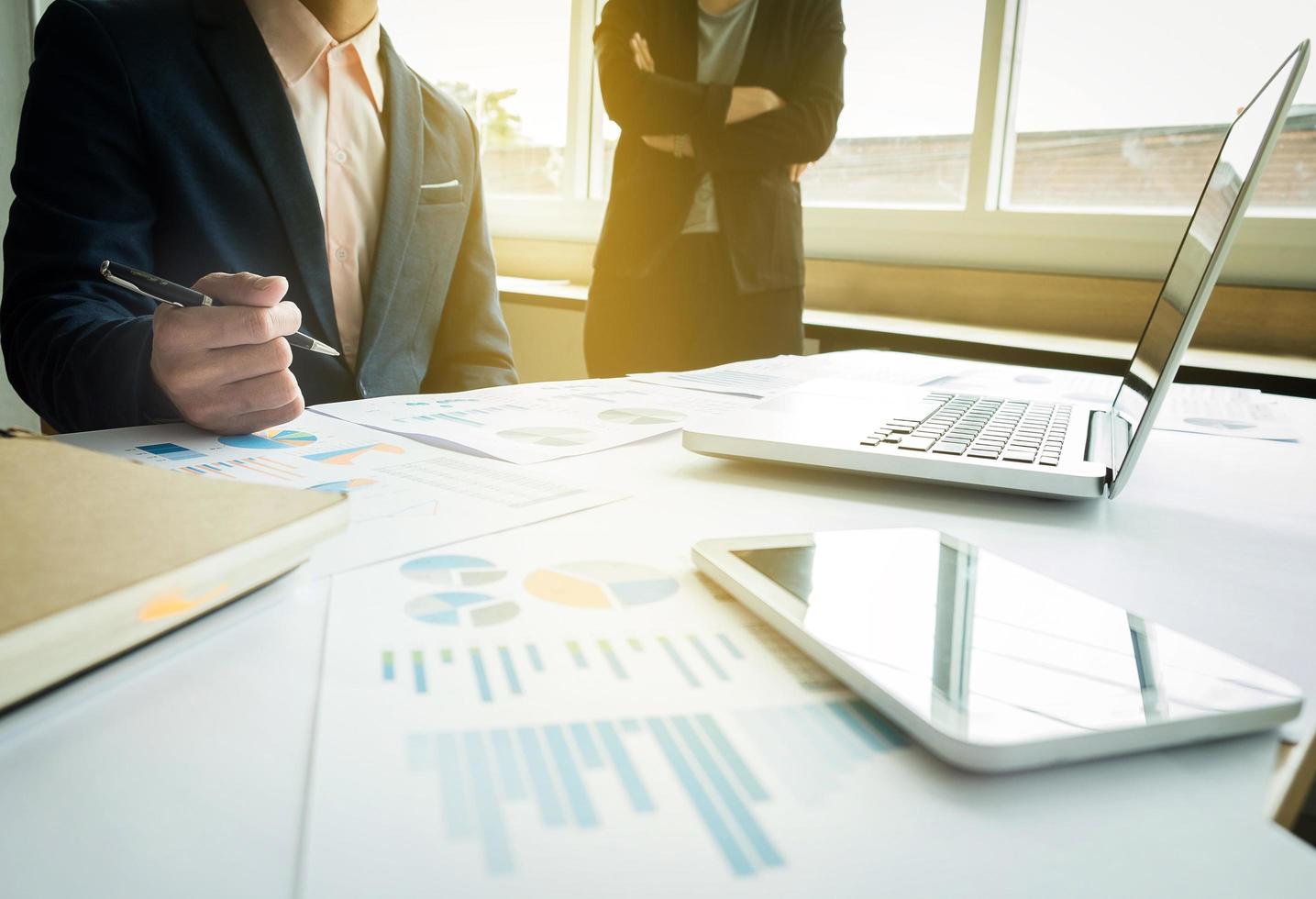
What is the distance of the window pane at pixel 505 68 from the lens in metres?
3.31

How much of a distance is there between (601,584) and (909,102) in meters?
2.44

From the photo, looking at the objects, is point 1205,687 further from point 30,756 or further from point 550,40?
point 550,40

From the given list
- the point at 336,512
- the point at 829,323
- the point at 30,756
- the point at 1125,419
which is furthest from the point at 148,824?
the point at 829,323

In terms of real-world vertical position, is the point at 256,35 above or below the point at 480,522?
above

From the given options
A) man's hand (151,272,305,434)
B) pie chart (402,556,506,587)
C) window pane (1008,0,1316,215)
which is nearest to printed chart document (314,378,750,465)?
man's hand (151,272,305,434)

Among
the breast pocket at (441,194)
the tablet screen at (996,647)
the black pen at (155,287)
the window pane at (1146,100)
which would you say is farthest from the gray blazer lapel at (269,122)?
the window pane at (1146,100)

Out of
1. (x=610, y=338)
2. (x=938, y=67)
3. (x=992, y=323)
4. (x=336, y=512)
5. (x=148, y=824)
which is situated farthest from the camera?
(x=938, y=67)

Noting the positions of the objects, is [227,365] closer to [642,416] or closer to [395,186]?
[642,416]

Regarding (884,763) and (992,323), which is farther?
(992,323)

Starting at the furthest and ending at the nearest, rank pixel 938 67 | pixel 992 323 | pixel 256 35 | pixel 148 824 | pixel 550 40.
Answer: pixel 550 40 < pixel 938 67 < pixel 992 323 < pixel 256 35 < pixel 148 824

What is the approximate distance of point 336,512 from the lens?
1.31 feet

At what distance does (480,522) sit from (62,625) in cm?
25

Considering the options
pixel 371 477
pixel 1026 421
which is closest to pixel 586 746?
pixel 371 477

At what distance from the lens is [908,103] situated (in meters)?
2.51
